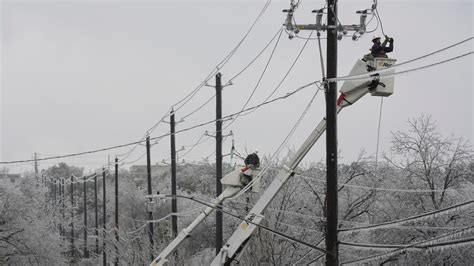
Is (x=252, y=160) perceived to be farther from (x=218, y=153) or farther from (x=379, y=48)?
(x=218, y=153)

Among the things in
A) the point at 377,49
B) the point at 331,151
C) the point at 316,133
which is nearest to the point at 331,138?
the point at 331,151

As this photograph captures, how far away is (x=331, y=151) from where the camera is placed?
8.06 meters

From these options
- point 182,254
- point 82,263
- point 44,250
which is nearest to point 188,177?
point 82,263

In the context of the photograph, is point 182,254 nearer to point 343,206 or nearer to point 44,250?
point 343,206

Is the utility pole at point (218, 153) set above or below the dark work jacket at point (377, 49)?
below

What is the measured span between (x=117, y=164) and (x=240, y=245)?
2051 cm

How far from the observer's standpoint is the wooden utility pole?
7.85m

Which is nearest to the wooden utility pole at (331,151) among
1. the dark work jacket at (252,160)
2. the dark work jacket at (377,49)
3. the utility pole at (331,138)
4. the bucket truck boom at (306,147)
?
the utility pole at (331,138)

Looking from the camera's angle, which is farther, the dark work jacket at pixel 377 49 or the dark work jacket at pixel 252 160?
the dark work jacket at pixel 252 160

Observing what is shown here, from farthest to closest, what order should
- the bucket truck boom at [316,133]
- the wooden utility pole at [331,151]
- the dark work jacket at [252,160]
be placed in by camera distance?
the dark work jacket at [252,160] < the bucket truck boom at [316,133] < the wooden utility pole at [331,151]

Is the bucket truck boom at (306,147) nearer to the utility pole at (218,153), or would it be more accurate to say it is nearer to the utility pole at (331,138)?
the utility pole at (331,138)

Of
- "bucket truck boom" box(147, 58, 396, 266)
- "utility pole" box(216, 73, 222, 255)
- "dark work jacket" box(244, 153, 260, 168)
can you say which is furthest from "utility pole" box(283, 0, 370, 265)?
"utility pole" box(216, 73, 222, 255)

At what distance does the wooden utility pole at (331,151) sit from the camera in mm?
7852

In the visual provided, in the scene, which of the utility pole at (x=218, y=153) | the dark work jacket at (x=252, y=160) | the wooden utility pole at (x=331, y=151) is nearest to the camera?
the wooden utility pole at (x=331, y=151)
